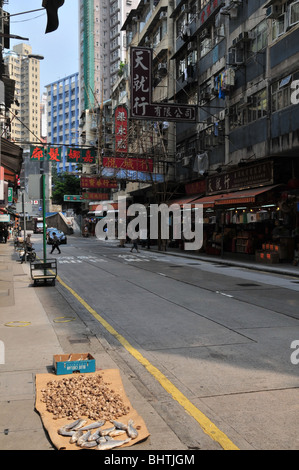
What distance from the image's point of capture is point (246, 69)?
2602 cm

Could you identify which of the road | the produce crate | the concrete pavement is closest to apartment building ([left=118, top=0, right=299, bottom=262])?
Result: the road

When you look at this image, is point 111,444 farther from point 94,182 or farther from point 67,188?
point 67,188

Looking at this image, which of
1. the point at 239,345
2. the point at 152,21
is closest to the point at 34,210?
the point at 239,345

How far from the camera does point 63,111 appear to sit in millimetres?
156250

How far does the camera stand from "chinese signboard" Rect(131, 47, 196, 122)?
81.7 ft

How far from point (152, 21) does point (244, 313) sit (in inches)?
1609

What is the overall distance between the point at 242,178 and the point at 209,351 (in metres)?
20.5

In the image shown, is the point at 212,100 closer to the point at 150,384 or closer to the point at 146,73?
the point at 146,73

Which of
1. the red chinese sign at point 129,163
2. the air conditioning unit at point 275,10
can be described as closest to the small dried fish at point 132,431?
the air conditioning unit at point 275,10

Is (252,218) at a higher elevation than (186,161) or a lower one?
lower

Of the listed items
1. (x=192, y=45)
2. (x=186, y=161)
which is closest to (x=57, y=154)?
(x=186, y=161)

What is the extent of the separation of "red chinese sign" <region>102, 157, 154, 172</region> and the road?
818 inches

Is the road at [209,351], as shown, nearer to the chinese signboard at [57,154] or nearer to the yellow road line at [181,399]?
the yellow road line at [181,399]

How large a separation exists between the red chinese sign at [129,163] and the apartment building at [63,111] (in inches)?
4413
